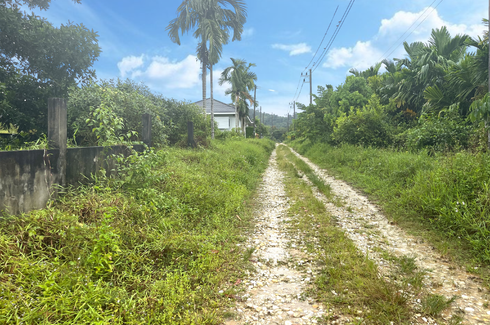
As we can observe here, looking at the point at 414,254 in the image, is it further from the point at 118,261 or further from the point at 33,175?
the point at 33,175

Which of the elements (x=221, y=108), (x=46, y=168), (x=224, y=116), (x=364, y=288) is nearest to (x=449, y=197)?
(x=364, y=288)

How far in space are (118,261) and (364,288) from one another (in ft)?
9.36

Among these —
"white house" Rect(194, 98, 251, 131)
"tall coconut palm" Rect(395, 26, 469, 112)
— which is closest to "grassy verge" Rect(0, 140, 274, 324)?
"tall coconut palm" Rect(395, 26, 469, 112)

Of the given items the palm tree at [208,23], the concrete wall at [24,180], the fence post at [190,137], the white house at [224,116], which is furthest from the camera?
the white house at [224,116]

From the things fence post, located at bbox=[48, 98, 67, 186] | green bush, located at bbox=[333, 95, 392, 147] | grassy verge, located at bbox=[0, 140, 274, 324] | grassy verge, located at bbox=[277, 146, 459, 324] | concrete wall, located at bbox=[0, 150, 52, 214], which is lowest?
grassy verge, located at bbox=[277, 146, 459, 324]

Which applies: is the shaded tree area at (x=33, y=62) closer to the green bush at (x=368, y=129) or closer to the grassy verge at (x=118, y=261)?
the grassy verge at (x=118, y=261)

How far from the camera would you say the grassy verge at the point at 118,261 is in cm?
231

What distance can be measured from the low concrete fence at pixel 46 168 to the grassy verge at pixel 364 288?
12.8ft

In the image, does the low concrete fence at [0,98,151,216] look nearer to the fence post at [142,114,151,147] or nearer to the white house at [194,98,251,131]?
the fence post at [142,114,151,147]

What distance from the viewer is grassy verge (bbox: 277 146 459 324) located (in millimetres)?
2436

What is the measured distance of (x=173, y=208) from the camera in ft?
15.2

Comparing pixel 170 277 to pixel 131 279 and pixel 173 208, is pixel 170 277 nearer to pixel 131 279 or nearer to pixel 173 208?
pixel 131 279

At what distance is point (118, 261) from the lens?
306 cm

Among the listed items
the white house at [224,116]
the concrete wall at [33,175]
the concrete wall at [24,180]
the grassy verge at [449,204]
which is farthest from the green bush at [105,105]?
the white house at [224,116]
